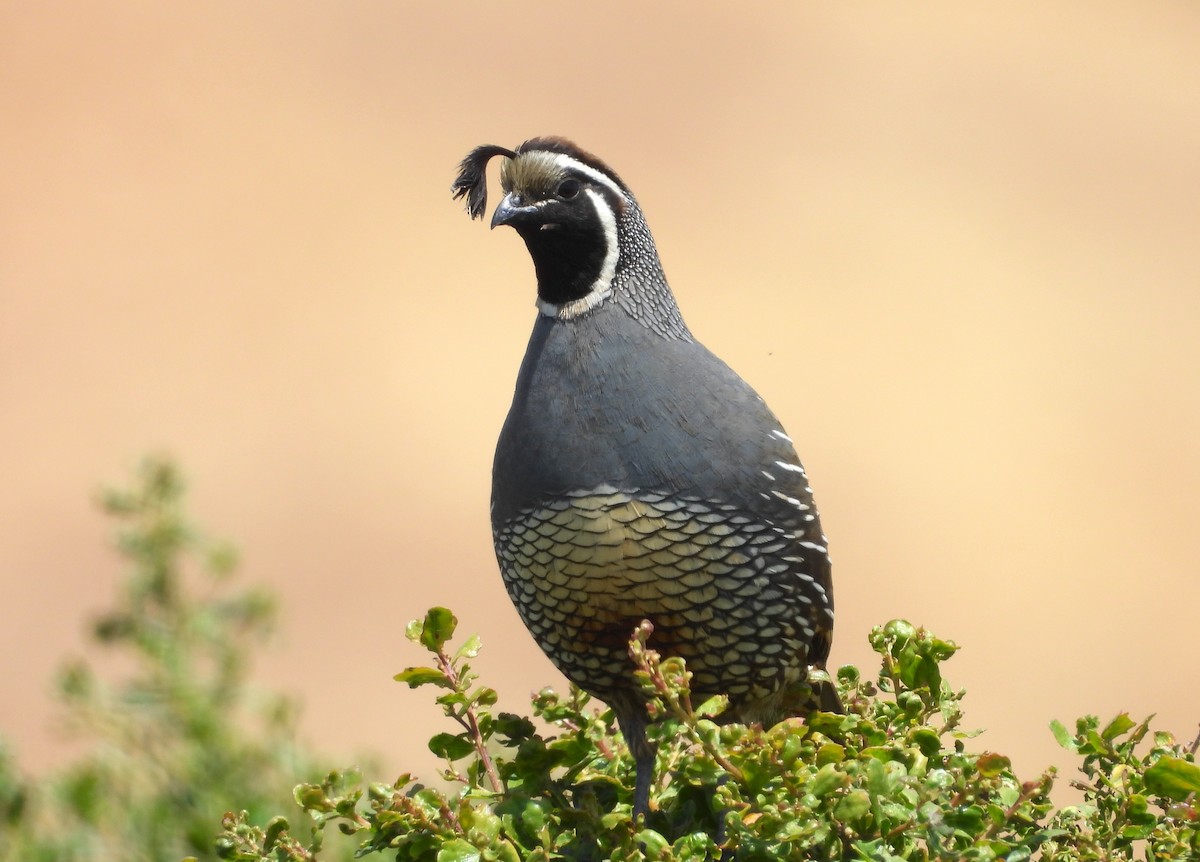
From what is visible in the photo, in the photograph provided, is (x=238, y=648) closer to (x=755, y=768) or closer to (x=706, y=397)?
(x=706, y=397)

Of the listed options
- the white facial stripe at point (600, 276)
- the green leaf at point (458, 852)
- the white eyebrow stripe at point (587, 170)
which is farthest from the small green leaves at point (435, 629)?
the white eyebrow stripe at point (587, 170)

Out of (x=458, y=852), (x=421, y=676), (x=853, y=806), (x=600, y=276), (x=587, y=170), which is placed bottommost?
(x=458, y=852)

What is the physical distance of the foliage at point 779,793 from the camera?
179 centimetres

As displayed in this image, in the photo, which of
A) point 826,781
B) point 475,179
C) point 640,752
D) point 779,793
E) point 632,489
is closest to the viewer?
point 826,781

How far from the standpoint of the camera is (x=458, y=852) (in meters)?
1.93

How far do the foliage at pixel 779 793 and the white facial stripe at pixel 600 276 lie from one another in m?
0.86

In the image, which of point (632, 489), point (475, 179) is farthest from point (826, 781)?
point (475, 179)

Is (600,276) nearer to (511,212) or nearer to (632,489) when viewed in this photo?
(511,212)

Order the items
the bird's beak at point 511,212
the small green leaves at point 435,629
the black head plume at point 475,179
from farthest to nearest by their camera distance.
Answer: the black head plume at point 475,179, the bird's beak at point 511,212, the small green leaves at point 435,629

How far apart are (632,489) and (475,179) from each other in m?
0.91

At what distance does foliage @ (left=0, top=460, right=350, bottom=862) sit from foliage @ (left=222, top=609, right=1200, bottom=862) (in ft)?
3.45

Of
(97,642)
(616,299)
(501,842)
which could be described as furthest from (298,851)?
(97,642)

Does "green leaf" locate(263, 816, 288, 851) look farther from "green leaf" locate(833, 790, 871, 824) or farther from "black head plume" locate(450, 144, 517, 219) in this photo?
"black head plume" locate(450, 144, 517, 219)

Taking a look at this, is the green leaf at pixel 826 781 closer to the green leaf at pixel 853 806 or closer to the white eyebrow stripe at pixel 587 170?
the green leaf at pixel 853 806
